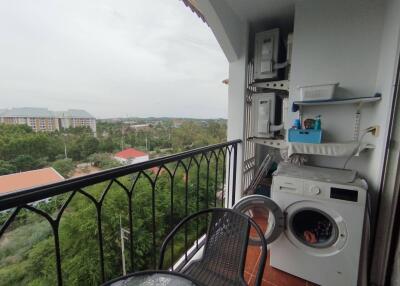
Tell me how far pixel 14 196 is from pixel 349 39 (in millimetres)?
2367

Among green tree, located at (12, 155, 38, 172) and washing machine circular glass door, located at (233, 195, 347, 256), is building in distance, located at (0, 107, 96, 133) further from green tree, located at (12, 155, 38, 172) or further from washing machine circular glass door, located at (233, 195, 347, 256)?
washing machine circular glass door, located at (233, 195, 347, 256)

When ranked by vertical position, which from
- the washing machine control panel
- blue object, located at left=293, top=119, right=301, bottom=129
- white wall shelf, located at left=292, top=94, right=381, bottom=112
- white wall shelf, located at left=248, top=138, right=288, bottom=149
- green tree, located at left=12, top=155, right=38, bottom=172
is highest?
white wall shelf, located at left=292, top=94, right=381, bottom=112

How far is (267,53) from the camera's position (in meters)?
2.03

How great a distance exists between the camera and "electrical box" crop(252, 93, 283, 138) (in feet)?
6.82

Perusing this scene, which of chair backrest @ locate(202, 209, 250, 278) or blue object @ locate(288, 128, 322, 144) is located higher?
blue object @ locate(288, 128, 322, 144)

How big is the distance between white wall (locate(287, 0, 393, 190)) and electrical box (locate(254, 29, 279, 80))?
20cm

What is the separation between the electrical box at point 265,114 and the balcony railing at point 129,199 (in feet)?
1.17

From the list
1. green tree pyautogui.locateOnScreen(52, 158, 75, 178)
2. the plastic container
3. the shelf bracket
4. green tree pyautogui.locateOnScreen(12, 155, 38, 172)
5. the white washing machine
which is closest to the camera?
the white washing machine

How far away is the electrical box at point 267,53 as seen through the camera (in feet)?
6.60

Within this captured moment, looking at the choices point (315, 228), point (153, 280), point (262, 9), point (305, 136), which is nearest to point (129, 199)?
point (153, 280)

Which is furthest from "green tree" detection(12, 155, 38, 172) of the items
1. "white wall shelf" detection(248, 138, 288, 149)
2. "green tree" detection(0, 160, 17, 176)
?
"white wall shelf" detection(248, 138, 288, 149)

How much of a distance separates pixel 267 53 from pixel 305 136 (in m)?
0.99

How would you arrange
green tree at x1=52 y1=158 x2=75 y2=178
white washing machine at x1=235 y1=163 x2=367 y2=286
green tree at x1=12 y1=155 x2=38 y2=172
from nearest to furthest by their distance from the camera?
1. white washing machine at x1=235 y1=163 x2=367 y2=286
2. green tree at x1=12 y1=155 x2=38 y2=172
3. green tree at x1=52 y1=158 x2=75 y2=178

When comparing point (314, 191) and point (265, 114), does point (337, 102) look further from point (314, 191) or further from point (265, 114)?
point (314, 191)
